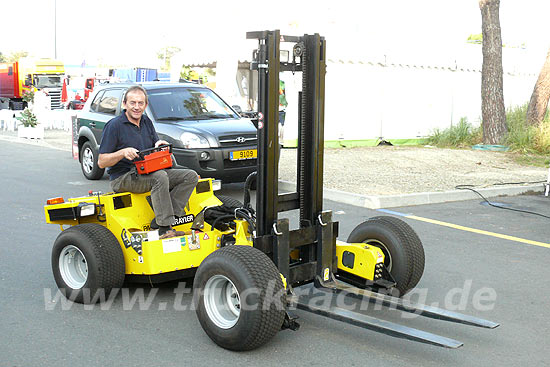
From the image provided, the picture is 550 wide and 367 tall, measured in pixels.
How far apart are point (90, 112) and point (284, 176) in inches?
152

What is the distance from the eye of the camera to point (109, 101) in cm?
1234

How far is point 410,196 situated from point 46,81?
3483 centimetres

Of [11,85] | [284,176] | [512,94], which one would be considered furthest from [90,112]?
[11,85]

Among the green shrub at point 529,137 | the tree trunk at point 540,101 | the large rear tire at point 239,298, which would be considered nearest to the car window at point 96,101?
the large rear tire at point 239,298

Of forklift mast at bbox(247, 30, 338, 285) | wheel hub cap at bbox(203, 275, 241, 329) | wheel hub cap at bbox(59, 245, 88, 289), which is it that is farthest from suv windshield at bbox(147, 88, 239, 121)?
wheel hub cap at bbox(203, 275, 241, 329)

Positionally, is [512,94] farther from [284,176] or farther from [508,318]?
[508,318]

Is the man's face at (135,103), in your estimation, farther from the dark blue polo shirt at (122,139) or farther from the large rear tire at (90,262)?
the large rear tire at (90,262)

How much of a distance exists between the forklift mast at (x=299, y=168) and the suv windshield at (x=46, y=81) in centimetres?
3836

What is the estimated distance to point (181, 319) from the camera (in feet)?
16.3

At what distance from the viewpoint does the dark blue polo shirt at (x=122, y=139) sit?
5.52 metres

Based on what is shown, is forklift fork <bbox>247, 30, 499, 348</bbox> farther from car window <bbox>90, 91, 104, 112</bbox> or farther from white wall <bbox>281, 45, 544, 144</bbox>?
white wall <bbox>281, 45, 544, 144</bbox>

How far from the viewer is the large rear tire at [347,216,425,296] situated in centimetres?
514

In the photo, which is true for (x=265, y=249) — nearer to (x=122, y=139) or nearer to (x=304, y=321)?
(x=304, y=321)

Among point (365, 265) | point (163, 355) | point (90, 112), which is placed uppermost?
point (90, 112)
